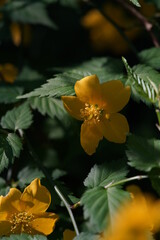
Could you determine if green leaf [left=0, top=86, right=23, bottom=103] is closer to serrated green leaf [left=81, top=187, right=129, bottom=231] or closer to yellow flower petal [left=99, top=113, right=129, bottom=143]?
yellow flower petal [left=99, top=113, right=129, bottom=143]

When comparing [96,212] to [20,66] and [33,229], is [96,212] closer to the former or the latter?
[33,229]

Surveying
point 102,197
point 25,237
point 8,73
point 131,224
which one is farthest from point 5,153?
point 8,73

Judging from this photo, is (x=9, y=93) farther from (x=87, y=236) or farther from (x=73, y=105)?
(x=87, y=236)

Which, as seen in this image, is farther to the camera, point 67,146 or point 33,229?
point 67,146

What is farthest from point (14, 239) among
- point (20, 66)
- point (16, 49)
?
point (16, 49)

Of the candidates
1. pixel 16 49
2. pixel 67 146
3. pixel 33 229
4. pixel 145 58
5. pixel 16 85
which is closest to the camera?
pixel 33 229

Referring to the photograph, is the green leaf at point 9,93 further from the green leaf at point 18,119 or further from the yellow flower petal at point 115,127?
the yellow flower petal at point 115,127
